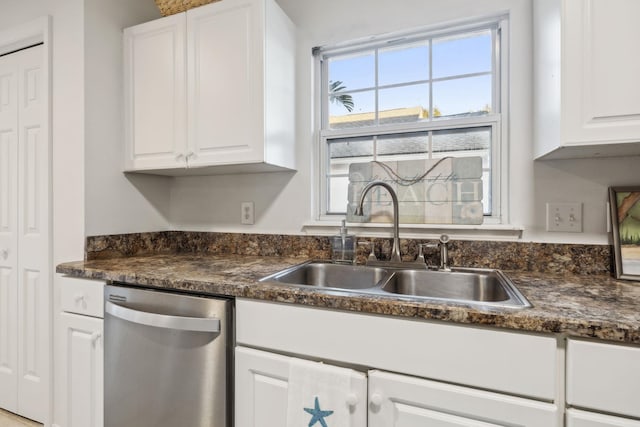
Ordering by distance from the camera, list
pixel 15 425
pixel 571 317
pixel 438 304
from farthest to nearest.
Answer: pixel 15 425 < pixel 438 304 < pixel 571 317

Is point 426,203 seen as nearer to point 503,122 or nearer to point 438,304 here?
point 503,122

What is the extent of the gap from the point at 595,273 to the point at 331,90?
4.96 feet

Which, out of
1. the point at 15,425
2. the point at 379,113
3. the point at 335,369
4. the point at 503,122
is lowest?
the point at 15,425

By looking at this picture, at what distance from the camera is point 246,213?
196cm

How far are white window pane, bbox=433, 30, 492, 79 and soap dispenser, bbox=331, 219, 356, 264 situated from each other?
92 centimetres

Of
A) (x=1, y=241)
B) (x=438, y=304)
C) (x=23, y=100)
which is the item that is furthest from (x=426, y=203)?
(x=1, y=241)

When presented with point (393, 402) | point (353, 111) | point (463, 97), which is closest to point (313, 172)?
point (353, 111)

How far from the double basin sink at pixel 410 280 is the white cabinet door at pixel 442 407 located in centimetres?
34

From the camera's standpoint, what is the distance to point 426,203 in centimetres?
161

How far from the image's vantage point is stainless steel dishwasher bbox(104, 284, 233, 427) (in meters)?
1.14

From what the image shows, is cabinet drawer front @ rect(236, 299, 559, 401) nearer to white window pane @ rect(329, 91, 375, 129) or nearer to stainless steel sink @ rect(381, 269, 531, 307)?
stainless steel sink @ rect(381, 269, 531, 307)

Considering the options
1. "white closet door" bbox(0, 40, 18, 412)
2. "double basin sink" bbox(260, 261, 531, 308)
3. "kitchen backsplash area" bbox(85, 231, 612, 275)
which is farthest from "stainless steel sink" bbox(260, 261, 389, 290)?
"white closet door" bbox(0, 40, 18, 412)

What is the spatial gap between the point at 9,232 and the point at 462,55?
105 inches

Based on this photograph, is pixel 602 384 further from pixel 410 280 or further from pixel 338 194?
pixel 338 194
